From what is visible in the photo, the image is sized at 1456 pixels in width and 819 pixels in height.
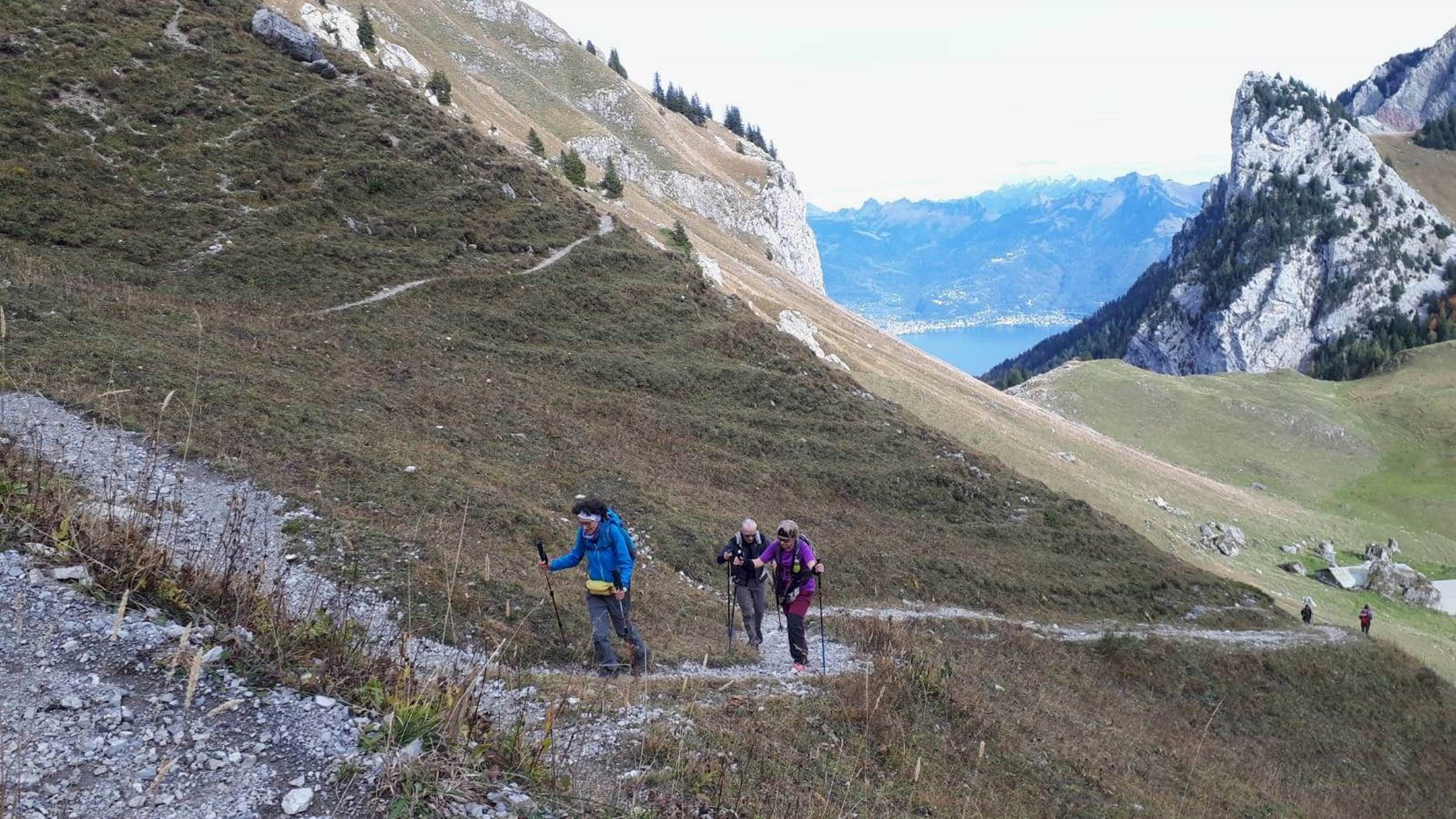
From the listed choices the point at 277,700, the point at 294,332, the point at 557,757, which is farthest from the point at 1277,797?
the point at 294,332

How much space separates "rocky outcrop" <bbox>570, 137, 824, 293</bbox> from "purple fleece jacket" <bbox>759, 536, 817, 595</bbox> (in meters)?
91.7

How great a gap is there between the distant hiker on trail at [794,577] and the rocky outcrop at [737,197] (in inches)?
3619

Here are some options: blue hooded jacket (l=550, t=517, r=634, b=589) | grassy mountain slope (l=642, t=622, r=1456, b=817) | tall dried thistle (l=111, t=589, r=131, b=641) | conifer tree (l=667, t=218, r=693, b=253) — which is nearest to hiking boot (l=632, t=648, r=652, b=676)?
blue hooded jacket (l=550, t=517, r=634, b=589)

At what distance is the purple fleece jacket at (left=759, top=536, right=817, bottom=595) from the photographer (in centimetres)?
1222

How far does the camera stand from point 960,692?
12562mm

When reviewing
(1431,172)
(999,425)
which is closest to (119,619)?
(999,425)

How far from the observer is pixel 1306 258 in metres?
169

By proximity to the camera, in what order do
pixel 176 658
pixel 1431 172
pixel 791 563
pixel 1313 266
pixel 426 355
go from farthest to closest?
pixel 1431 172 → pixel 1313 266 → pixel 426 355 → pixel 791 563 → pixel 176 658

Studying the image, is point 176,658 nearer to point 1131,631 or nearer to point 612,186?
point 1131,631

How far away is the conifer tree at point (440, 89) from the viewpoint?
66.7m

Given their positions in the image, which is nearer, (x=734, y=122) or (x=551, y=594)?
(x=551, y=594)

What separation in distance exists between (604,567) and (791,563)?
11.5ft

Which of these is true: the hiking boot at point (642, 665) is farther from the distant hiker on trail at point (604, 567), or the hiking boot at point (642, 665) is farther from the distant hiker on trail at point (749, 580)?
the distant hiker on trail at point (749, 580)

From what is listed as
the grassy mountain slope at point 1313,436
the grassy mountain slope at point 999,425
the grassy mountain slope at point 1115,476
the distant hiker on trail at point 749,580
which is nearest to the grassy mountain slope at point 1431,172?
the grassy mountain slope at point 1313,436
